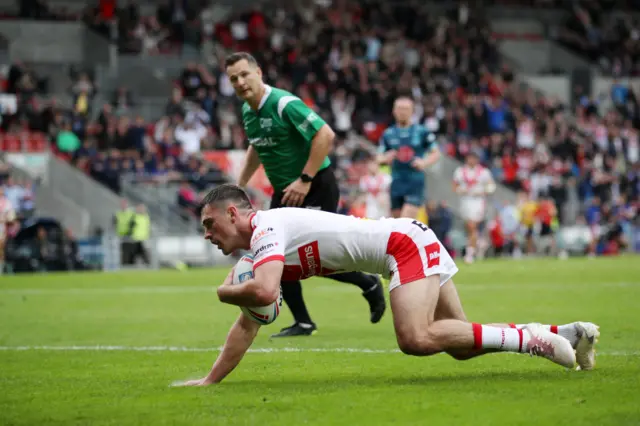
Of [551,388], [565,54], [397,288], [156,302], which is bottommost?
[156,302]

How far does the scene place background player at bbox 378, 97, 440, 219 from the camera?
18.2 meters

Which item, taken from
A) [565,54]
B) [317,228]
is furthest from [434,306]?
[565,54]

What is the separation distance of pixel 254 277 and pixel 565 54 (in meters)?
40.6

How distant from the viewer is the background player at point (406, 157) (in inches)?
717

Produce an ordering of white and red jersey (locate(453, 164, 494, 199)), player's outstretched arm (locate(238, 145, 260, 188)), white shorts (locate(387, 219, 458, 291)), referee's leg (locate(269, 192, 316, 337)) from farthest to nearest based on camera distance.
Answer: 1. white and red jersey (locate(453, 164, 494, 199))
2. player's outstretched arm (locate(238, 145, 260, 188))
3. referee's leg (locate(269, 192, 316, 337))
4. white shorts (locate(387, 219, 458, 291))

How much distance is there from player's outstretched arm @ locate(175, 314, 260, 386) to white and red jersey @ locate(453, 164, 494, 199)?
2064 centimetres

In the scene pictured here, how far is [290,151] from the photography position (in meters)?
10.9

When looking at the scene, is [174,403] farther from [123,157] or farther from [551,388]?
[123,157]

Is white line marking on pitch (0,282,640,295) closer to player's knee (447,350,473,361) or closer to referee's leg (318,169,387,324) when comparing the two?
referee's leg (318,169,387,324)

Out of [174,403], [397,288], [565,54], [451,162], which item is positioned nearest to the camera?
[174,403]

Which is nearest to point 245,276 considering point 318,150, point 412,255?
point 412,255

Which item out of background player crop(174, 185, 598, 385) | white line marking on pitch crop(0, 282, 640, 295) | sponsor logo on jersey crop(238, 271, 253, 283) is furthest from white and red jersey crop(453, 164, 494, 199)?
sponsor logo on jersey crop(238, 271, 253, 283)

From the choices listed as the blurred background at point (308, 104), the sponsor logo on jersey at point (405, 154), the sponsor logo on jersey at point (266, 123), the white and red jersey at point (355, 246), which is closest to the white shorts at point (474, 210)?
the blurred background at point (308, 104)

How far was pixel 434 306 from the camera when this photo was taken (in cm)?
729
